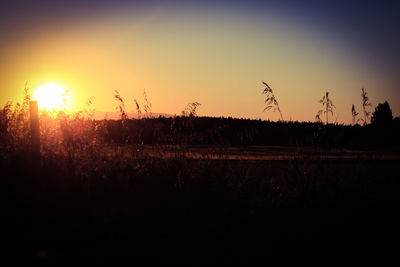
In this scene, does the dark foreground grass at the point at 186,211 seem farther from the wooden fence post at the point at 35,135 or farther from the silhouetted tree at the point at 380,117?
the silhouetted tree at the point at 380,117

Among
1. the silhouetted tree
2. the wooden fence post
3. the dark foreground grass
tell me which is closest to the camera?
the dark foreground grass

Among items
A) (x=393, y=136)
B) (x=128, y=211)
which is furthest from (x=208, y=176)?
(x=393, y=136)

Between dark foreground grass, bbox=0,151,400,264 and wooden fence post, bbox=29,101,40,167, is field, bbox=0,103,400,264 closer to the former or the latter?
dark foreground grass, bbox=0,151,400,264

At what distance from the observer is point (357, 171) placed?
7.48 metres

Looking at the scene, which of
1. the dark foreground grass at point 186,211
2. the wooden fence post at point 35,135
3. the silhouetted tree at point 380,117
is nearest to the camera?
the dark foreground grass at point 186,211

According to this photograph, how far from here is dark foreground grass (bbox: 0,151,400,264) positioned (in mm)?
4582

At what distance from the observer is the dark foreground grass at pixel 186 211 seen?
180 inches

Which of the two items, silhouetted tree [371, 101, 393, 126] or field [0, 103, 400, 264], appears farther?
silhouetted tree [371, 101, 393, 126]

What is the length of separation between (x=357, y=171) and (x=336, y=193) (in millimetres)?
1035

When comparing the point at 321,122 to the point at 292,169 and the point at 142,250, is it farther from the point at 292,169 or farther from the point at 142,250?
the point at 142,250

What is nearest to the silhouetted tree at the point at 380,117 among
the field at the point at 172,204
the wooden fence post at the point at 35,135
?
the field at the point at 172,204

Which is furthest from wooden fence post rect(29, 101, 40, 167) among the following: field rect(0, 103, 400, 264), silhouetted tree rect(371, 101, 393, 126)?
silhouetted tree rect(371, 101, 393, 126)

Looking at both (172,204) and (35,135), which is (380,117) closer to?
(172,204)

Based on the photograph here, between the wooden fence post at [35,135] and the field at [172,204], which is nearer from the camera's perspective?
the field at [172,204]
